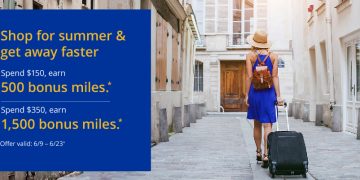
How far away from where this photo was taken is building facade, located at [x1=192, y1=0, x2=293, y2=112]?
1259 inches

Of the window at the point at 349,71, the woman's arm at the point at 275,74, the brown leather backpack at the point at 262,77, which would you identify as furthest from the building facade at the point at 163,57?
the window at the point at 349,71

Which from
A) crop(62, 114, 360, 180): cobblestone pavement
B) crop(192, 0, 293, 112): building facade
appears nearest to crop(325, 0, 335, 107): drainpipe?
crop(62, 114, 360, 180): cobblestone pavement

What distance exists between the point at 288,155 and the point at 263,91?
107cm

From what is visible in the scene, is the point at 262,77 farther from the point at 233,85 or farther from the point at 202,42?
the point at 202,42

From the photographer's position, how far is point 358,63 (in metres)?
13.9

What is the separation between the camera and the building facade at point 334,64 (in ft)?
46.2

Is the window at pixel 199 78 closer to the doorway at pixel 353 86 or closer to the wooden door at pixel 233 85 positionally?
the wooden door at pixel 233 85

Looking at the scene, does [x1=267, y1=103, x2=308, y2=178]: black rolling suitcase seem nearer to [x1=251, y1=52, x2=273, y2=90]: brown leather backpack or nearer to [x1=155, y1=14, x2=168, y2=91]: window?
[x1=251, y1=52, x2=273, y2=90]: brown leather backpack

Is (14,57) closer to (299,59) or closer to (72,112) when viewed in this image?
(72,112)

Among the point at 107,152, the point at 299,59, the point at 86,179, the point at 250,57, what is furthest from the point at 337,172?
the point at 299,59

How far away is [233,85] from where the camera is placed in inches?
1281

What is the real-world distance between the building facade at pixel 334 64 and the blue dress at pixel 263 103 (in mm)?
6630

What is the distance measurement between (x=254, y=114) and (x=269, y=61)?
0.68 metres

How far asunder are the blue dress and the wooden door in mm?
24991
